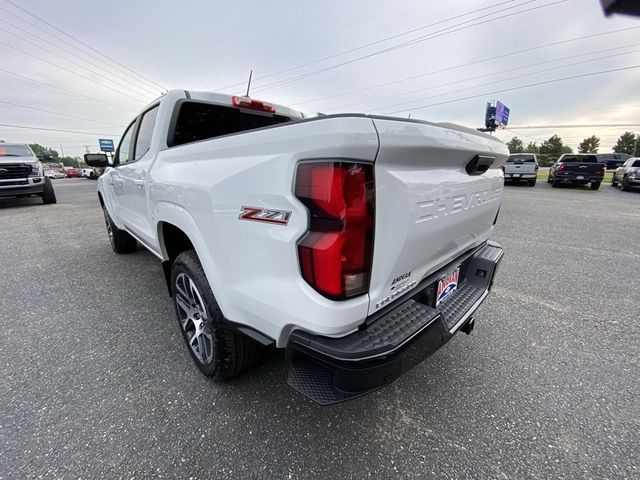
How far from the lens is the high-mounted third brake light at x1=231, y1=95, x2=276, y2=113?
276 cm

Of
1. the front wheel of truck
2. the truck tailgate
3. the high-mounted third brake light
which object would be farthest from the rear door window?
the truck tailgate

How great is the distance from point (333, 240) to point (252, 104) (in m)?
2.23

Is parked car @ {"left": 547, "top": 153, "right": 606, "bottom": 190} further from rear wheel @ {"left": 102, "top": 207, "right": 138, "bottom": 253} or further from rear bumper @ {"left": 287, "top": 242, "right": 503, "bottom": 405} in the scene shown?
rear wheel @ {"left": 102, "top": 207, "right": 138, "bottom": 253}

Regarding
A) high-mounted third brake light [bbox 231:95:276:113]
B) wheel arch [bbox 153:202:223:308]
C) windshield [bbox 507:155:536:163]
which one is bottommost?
wheel arch [bbox 153:202:223:308]

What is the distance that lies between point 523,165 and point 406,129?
19084mm

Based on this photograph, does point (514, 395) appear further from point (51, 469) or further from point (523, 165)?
point (523, 165)

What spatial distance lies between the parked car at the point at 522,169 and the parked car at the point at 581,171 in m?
1.07

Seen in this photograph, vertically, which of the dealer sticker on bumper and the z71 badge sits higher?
the z71 badge

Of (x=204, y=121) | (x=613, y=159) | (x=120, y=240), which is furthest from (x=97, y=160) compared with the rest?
(x=613, y=159)

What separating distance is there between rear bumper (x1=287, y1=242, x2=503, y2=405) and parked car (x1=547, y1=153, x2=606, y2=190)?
18536 mm

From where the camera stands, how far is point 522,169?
54.2ft

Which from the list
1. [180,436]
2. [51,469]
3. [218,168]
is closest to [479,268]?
[218,168]

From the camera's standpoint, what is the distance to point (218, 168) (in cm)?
162

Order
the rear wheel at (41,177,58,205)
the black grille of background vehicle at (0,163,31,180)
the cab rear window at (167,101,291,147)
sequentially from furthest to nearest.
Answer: the rear wheel at (41,177,58,205) < the black grille of background vehicle at (0,163,31,180) < the cab rear window at (167,101,291,147)
